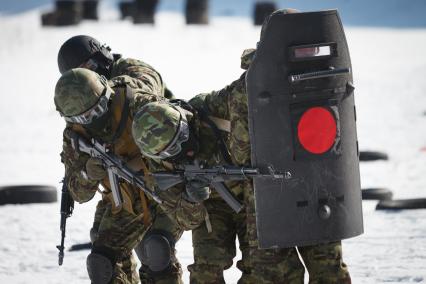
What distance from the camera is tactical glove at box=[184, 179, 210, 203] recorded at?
5055mm

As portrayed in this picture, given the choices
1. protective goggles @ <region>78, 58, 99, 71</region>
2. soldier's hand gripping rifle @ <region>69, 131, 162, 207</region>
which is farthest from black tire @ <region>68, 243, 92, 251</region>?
soldier's hand gripping rifle @ <region>69, 131, 162, 207</region>

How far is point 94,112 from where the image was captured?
552 cm

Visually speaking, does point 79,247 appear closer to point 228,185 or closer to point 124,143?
point 124,143

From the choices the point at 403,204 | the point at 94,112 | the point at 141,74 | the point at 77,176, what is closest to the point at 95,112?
the point at 94,112

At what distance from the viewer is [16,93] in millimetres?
21531

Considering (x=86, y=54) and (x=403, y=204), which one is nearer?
(x=86, y=54)

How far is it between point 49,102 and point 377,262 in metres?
14.0

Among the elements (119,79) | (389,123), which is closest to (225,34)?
(389,123)

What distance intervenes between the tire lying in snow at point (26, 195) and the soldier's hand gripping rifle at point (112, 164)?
4.53m

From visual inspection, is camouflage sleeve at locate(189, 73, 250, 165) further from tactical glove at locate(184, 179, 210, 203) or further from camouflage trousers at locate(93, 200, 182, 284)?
camouflage trousers at locate(93, 200, 182, 284)

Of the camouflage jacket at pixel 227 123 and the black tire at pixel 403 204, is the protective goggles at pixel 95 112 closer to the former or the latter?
the camouflage jacket at pixel 227 123

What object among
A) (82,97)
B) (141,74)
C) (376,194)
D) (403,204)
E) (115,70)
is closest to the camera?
(82,97)

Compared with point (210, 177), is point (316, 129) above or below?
above

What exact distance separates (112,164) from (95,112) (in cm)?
31
